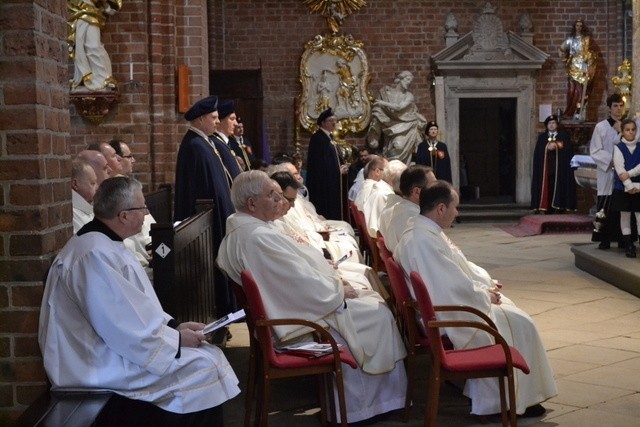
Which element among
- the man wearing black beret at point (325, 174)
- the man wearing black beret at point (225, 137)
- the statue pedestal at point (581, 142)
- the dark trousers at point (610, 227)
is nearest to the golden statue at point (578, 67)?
the statue pedestal at point (581, 142)

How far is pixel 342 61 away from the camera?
17.0m

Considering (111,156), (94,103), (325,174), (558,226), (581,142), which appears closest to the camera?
(111,156)

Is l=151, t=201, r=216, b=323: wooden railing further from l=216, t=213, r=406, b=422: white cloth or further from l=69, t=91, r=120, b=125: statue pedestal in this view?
l=69, t=91, r=120, b=125: statue pedestal

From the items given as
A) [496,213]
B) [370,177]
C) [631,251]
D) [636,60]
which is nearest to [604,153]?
[636,60]

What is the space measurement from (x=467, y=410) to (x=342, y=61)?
1245 centimetres

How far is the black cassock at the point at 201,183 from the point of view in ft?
23.1

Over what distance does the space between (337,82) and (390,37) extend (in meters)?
1.33

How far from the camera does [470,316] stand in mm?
4879

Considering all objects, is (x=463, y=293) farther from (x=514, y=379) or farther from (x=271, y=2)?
(x=271, y=2)

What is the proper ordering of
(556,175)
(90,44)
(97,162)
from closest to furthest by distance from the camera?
(97,162) < (90,44) < (556,175)

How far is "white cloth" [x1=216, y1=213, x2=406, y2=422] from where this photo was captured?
4.80 metres

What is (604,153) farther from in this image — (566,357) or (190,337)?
(190,337)

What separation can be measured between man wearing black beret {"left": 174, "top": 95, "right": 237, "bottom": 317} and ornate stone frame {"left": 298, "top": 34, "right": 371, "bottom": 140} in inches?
384

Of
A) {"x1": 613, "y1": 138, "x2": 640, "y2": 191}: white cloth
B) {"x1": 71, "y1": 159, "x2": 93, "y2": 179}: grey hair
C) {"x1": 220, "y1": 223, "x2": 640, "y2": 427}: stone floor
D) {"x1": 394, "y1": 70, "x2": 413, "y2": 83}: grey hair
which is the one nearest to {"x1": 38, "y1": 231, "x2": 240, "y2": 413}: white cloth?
{"x1": 220, "y1": 223, "x2": 640, "y2": 427}: stone floor
